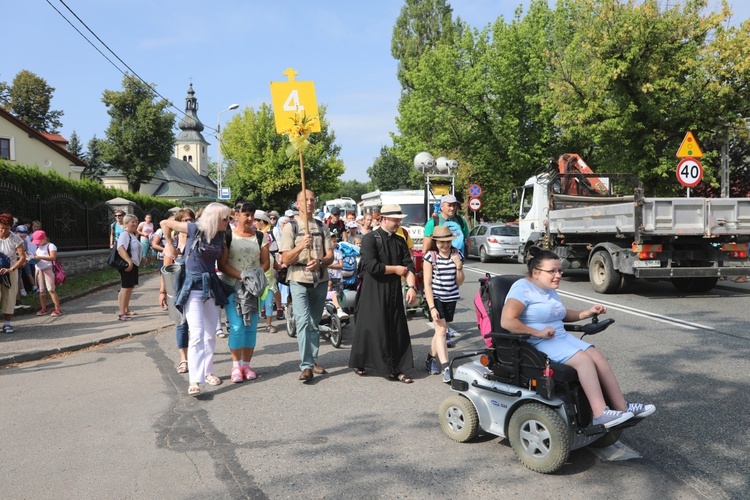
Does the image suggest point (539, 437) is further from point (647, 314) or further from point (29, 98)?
point (29, 98)

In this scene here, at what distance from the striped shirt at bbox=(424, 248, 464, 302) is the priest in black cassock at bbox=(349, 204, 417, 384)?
0.30 m

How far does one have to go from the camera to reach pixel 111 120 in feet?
202

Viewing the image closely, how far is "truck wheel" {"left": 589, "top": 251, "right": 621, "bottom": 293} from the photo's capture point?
41.0 feet

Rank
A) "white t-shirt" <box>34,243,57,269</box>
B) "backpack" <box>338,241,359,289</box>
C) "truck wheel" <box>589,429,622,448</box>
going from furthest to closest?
"white t-shirt" <box>34,243,57,269</box> → "backpack" <box>338,241,359,289</box> → "truck wheel" <box>589,429,622,448</box>

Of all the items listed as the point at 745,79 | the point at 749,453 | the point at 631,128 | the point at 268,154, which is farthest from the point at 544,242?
the point at 268,154

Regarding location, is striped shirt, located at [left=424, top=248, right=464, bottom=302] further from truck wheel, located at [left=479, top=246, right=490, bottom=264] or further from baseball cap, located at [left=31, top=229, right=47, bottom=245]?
truck wheel, located at [left=479, top=246, right=490, bottom=264]

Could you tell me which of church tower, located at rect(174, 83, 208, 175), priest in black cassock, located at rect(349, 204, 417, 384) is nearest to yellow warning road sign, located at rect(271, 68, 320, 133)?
priest in black cassock, located at rect(349, 204, 417, 384)

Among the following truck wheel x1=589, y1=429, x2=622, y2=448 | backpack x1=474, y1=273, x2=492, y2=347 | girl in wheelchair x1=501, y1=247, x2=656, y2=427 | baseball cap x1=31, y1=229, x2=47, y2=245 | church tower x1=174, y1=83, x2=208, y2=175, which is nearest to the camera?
girl in wheelchair x1=501, y1=247, x2=656, y2=427

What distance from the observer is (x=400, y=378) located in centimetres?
610

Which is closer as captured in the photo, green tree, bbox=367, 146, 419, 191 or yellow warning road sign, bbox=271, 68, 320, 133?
yellow warning road sign, bbox=271, 68, 320, 133

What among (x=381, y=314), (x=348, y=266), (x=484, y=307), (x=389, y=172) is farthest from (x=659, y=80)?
(x=389, y=172)

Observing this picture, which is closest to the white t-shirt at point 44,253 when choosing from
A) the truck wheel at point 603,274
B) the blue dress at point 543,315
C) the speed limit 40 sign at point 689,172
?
the blue dress at point 543,315

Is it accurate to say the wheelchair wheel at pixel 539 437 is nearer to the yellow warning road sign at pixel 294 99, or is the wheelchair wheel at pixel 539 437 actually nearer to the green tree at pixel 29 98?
the yellow warning road sign at pixel 294 99

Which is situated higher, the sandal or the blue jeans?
the blue jeans
